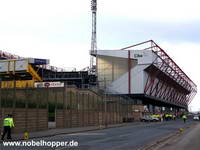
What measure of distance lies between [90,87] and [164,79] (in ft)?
143

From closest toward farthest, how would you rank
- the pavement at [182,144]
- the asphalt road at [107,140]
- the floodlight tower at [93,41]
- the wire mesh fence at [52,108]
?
the pavement at [182,144] → the asphalt road at [107,140] → the wire mesh fence at [52,108] → the floodlight tower at [93,41]

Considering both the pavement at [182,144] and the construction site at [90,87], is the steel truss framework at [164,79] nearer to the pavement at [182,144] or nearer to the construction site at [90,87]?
the construction site at [90,87]

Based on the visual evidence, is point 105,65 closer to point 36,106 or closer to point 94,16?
point 94,16

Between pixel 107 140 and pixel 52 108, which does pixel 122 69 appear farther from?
pixel 107 140

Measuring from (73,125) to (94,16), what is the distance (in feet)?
174

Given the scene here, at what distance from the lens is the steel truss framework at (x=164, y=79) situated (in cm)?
11300

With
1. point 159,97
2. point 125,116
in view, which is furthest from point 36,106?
point 159,97

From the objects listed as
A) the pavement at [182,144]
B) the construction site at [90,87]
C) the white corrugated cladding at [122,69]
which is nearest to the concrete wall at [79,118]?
the construction site at [90,87]

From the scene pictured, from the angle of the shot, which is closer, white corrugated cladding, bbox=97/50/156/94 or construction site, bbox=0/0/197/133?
construction site, bbox=0/0/197/133

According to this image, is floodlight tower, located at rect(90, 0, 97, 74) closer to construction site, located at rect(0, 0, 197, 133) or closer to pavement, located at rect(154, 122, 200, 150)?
construction site, located at rect(0, 0, 197, 133)

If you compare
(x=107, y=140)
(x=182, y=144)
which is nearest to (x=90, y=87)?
(x=107, y=140)

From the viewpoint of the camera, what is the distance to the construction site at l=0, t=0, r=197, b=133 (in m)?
37.9

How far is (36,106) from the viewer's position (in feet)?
129

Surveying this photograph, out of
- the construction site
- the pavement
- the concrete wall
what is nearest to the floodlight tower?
the construction site
